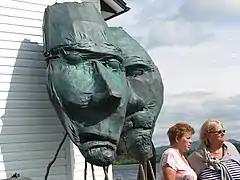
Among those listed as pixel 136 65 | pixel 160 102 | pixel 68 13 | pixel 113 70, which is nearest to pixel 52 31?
pixel 68 13

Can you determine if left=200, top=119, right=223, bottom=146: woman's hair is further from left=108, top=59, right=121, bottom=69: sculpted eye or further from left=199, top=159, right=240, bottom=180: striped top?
left=108, top=59, right=121, bottom=69: sculpted eye

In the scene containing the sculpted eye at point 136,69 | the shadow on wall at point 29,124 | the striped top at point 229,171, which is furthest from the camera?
the sculpted eye at point 136,69

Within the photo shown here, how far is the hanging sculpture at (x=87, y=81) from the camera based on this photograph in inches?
232

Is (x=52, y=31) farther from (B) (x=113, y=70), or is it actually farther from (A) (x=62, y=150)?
(A) (x=62, y=150)

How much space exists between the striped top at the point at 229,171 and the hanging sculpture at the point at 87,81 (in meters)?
0.99

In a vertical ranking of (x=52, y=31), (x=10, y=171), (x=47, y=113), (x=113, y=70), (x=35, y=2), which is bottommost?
(x=10, y=171)

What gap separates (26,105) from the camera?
6.74 metres

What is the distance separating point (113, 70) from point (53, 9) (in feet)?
3.50

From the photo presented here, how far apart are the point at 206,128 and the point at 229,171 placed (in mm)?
502

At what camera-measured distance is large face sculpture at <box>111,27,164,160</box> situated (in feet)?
22.6

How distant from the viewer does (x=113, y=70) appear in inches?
245

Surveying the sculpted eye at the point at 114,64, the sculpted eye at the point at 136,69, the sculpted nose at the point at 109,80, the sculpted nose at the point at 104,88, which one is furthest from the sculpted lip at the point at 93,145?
the sculpted eye at the point at 136,69

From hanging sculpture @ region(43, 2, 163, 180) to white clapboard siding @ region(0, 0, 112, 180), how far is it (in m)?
0.52

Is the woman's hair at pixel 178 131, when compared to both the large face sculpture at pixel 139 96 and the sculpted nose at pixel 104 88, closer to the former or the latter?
the sculpted nose at pixel 104 88
